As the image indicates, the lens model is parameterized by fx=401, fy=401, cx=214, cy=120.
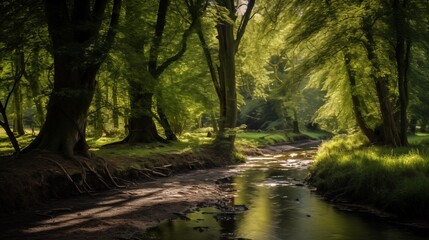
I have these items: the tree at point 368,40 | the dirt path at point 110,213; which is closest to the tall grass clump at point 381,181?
the tree at point 368,40

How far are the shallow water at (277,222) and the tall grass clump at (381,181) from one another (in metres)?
0.81

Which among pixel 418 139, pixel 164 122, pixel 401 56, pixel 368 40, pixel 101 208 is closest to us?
pixel 101 208

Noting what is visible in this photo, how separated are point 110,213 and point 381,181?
Answer: 895 centimetres

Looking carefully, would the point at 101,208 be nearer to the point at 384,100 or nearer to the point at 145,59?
the point at 145,59

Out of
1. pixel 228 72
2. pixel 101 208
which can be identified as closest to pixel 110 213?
pixel 101 208

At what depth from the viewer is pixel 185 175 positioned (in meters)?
22.1

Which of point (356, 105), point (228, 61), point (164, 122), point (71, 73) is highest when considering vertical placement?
point (228, 61)

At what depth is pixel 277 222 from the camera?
12.1 metres

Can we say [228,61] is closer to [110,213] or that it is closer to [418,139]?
[418,139]

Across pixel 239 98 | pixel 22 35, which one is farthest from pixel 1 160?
pixel 239 98

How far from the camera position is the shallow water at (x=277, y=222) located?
10.5m

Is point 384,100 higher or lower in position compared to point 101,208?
higher

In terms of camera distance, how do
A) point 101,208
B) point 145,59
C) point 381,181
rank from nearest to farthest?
point 101,208, point 381,181, point 145,59

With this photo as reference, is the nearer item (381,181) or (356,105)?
(381,181)
